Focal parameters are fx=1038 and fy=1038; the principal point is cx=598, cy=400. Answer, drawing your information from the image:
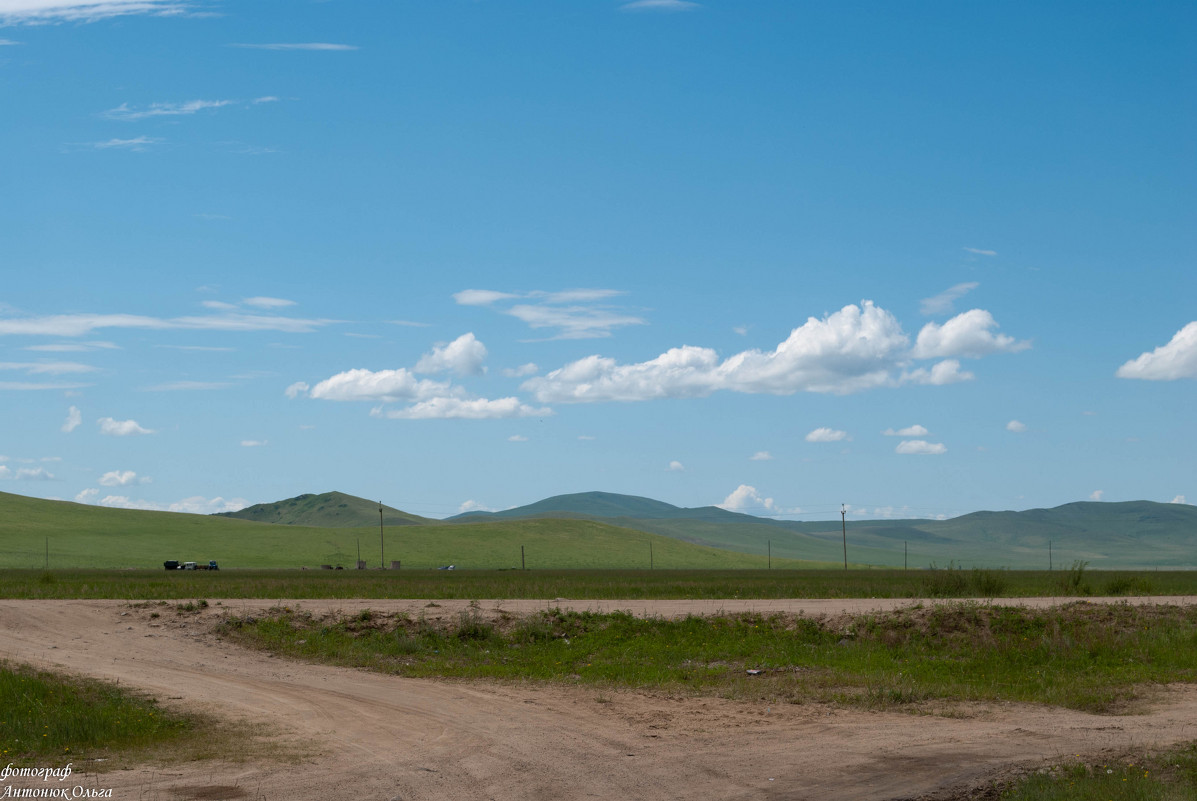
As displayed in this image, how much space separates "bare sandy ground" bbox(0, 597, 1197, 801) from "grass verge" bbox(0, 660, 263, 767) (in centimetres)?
88

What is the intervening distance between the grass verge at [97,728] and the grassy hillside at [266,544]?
115 m

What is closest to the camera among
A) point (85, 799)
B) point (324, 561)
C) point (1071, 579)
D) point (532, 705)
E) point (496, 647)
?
point (85, 799)

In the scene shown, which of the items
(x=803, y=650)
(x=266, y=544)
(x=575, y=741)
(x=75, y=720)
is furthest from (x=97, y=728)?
(x=266, y=544)

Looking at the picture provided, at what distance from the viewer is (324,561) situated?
487 ft

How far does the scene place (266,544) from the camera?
161375mm

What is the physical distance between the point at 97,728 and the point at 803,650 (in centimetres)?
1727

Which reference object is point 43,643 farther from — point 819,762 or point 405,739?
point 819,762

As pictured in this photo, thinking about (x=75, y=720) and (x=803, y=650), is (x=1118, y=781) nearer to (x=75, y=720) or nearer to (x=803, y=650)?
(x=803, y=650)

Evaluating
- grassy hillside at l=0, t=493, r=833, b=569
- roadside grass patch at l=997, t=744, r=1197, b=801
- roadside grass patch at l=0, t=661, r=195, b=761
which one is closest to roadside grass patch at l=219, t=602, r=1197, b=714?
roadside grass patch at l=997, t=744, r=1197, b=801

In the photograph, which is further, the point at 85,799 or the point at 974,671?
the point at 974,671

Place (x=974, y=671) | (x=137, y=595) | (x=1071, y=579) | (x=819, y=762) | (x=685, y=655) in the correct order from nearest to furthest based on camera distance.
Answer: (x=819, y=762) < (x=974, y=671) < (x=685, y=655) < (x=137, y=595) < (x=1071, y=579)

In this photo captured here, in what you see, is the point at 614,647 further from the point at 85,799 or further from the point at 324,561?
the point at 324,561

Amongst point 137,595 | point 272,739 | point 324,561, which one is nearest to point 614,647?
point 272,739

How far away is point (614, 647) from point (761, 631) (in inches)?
176
